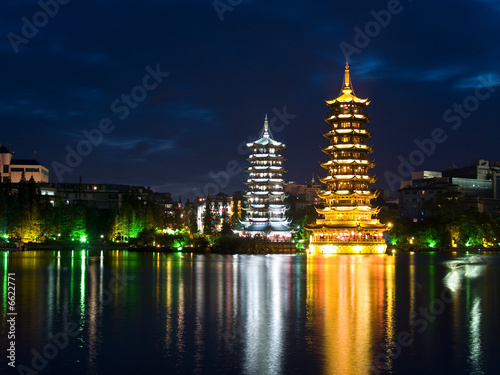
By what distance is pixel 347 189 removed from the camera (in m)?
104

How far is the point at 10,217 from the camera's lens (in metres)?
92.1

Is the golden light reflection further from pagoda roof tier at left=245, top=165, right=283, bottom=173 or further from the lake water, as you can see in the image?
pagoda roof tier at left=245, top=165, right=283, bottom=173

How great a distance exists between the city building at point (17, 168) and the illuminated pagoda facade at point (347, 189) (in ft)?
220

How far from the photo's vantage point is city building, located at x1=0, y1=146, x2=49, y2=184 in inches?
5546

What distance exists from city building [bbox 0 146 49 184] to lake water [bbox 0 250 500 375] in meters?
104

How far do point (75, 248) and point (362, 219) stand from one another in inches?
1724

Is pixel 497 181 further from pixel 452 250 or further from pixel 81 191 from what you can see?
pixel 81 191

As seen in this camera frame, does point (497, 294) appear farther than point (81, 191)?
No

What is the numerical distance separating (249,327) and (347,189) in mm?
80722

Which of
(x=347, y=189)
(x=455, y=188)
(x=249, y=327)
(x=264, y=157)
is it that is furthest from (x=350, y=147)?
(x=249, y=327)

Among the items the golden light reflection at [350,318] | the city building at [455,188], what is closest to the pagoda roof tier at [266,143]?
the city building at [455,188]

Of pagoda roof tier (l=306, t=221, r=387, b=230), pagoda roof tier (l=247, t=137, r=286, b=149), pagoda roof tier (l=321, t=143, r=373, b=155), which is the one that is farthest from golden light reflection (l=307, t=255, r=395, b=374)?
pagoda roof tier (l=247, t=137, r=286, b=149)

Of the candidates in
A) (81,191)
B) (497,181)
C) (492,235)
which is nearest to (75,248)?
(81,191)

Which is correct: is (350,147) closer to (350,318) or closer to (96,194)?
(350,318)
